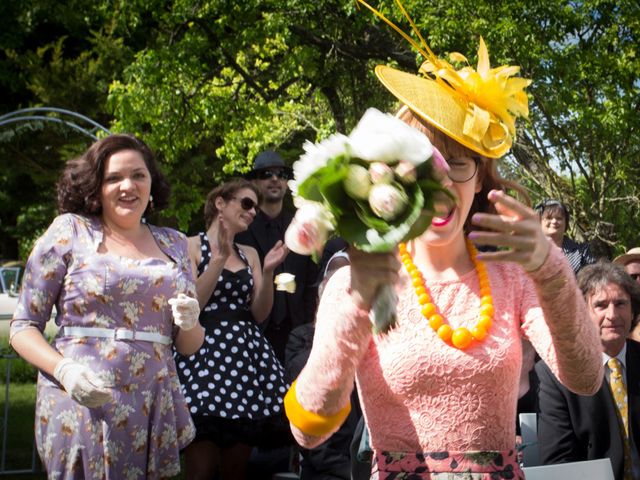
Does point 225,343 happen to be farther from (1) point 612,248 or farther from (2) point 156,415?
(1) point 612,248

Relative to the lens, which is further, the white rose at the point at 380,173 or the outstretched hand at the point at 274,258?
the outstretched hand at the point at 274,258

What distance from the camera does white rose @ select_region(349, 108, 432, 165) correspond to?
182 cm

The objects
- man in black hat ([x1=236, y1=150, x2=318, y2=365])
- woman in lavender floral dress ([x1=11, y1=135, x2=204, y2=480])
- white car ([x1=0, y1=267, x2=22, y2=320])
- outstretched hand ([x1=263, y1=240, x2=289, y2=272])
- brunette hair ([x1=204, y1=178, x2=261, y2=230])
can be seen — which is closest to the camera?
woman in lavender floral dress ([x1=11, y1=135, x2=204, y2=480])

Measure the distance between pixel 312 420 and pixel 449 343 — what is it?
0.39 meters

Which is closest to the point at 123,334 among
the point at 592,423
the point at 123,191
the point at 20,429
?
the point at 123,191

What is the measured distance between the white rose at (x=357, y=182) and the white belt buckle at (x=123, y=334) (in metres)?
2.07

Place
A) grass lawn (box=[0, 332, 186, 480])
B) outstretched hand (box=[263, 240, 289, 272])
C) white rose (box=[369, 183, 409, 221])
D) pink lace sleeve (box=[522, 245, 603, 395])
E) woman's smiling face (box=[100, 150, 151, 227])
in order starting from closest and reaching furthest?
white rose (box=[369, 183, 409, 221]) → pink lace sleeve (box=[522, 245, 603, 395]) → woman's smiling face (box=[100, 150, 151, 227]) → outstretched hand (box=[263, 240, 289, 272]) → grass lawn (box=[0, 332, 186, 480])

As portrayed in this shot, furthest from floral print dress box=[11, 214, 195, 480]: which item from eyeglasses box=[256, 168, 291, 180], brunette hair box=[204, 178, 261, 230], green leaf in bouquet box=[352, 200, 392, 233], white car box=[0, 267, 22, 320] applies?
white car box=[0, 267, 22, 320]

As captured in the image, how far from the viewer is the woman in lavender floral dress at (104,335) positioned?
359cm

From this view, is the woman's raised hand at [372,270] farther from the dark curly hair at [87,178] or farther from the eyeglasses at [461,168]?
the dark curly hair at [87,178]

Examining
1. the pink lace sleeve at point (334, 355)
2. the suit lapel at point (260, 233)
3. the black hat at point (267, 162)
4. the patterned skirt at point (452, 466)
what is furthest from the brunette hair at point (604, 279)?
the black hat at point (267, 162)

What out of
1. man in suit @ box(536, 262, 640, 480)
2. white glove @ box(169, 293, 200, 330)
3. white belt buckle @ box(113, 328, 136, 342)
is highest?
white glove @ box(169, 293, 200, 330)

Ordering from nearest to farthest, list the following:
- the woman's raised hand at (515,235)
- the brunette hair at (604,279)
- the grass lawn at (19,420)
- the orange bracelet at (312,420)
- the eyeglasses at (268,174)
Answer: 1. the woman's raised hand at (515,235)
2. the orange bracelet at (312,420)
3. the brunette hair at (604,279)
4. the eyeglasses at (268,174)
5. the grass lawn at (19,420)

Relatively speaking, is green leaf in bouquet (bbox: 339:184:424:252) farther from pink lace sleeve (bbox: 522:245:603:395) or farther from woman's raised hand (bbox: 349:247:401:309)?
pink lace sleeve (bbox: 522:245:603:395)
